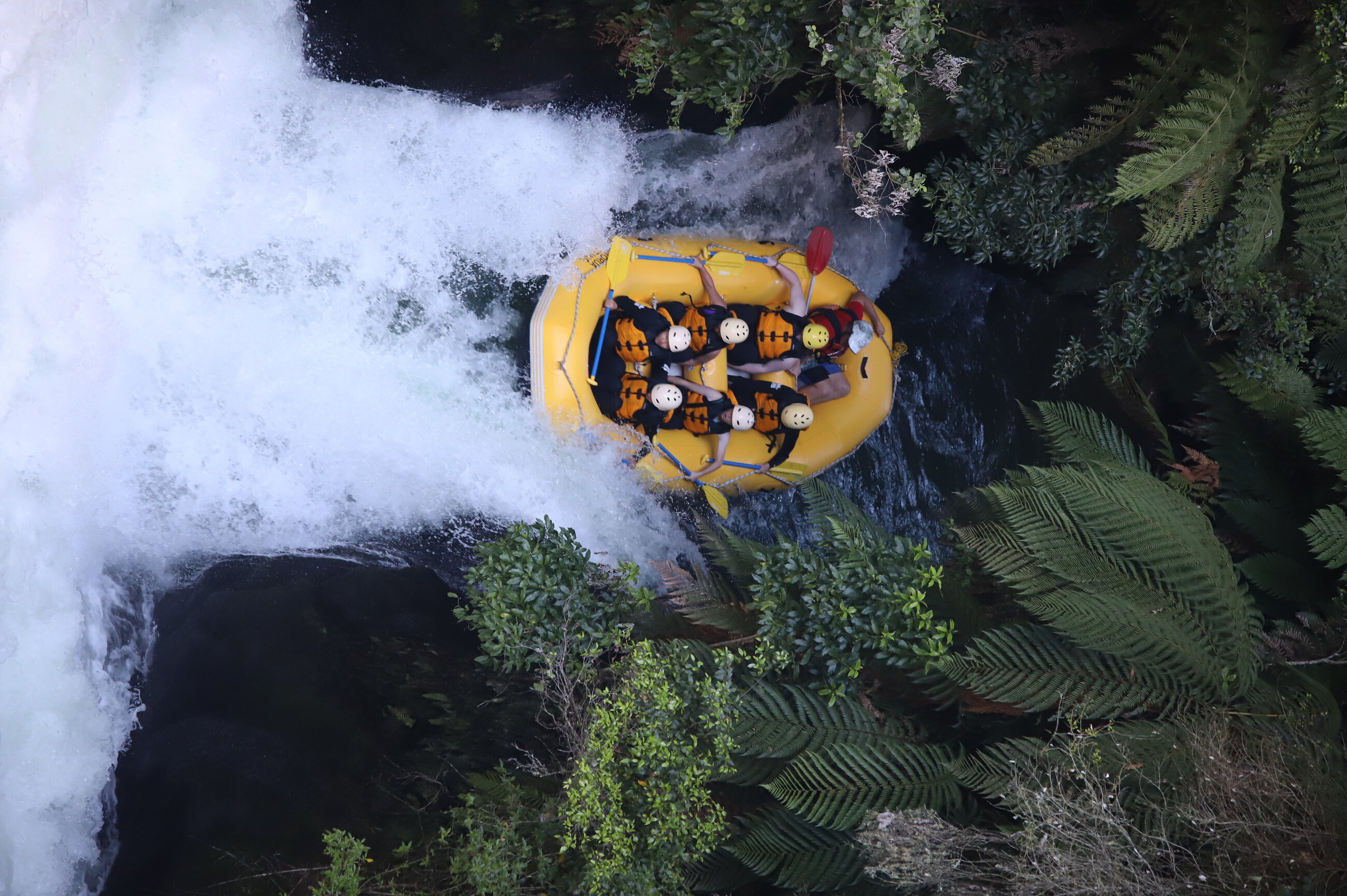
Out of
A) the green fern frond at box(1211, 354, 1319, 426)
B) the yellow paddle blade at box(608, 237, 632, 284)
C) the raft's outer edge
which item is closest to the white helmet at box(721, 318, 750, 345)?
the yellow paddle blade at box(608, 237, 632, 284)

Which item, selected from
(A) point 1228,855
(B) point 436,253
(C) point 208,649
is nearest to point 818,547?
(A) point 1228,855

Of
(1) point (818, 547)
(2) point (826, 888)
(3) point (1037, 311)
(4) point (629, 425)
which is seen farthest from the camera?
(3) point (1037, 311)

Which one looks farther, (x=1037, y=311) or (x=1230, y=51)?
(x=1037, y=311)

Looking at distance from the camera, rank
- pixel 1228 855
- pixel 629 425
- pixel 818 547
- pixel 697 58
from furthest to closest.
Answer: pixel 629 425 → pixel 818 547 → pixel 697 58 → pixel 1228 855

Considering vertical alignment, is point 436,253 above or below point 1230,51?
below

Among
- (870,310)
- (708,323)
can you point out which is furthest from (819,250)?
(708,323)

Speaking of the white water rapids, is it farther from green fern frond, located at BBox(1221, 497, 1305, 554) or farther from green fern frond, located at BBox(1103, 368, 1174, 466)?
green fern frond, located at BBox(1221, 497, 1305, 554)

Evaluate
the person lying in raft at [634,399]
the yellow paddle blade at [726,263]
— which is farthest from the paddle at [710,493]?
the yellow paddle blade at [726,263]

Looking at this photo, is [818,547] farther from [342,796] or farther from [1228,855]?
[342,796]
